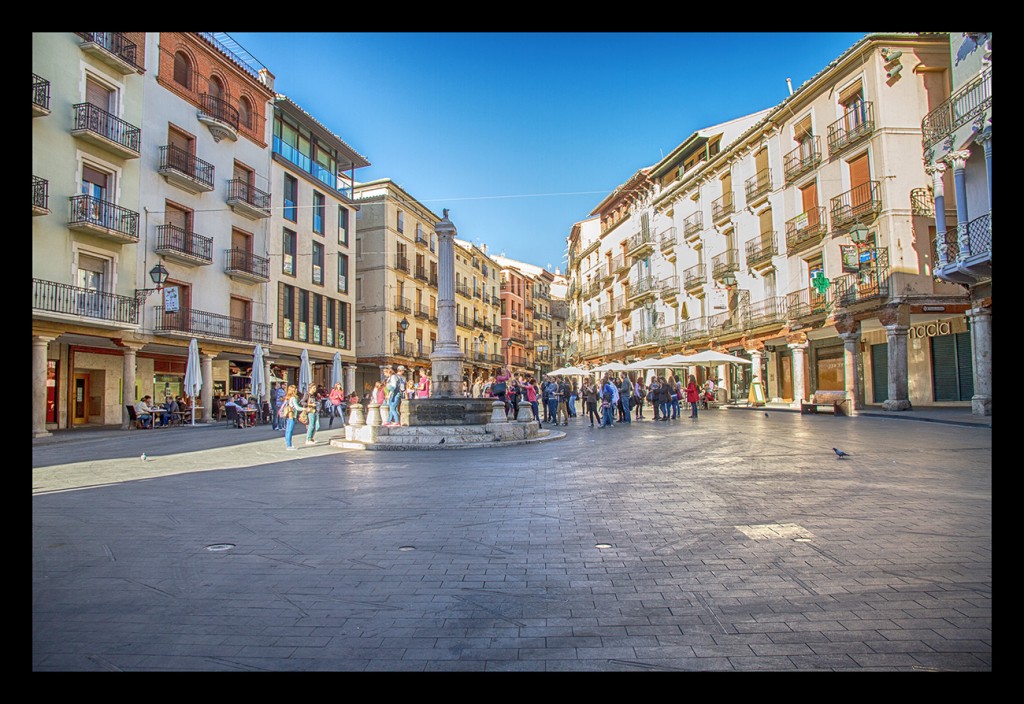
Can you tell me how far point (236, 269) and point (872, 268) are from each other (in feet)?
87.5

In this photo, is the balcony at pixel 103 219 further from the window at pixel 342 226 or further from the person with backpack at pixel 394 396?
the window at pixel 342 226

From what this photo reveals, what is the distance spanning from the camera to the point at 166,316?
77.8ft

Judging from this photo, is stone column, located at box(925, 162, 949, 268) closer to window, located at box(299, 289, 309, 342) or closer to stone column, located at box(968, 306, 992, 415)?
stone column, located at box(968, 306, 992, 415)

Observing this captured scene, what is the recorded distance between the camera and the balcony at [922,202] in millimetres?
22812

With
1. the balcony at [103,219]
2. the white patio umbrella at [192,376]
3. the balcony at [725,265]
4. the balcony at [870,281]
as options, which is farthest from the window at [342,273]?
the balcony at [870,281]

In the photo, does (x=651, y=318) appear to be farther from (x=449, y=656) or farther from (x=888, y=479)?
(x=449, y=656)

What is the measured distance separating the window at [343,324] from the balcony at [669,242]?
21435 millimetres

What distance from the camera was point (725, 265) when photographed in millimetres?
34219

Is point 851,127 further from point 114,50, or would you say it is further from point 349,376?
point 349,376

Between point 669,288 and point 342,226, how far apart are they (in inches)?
856

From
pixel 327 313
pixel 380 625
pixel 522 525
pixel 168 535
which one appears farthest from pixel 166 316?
pixel 380 625

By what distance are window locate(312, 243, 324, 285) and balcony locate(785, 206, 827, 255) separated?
2491 cm

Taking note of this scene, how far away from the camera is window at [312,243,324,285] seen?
34469 mm

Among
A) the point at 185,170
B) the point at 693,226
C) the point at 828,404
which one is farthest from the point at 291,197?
the point at 828,404
